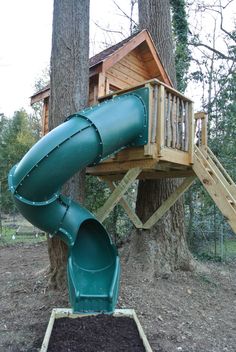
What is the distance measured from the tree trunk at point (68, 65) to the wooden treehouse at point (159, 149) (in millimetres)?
453

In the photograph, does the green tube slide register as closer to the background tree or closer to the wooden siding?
the wooden siding

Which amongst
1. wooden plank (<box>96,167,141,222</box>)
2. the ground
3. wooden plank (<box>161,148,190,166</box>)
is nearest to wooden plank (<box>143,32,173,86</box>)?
wooden plank (<box>161,148,190,166</box>)

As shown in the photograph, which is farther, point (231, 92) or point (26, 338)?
point (231, 92)

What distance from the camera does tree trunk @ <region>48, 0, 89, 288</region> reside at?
4.97 m

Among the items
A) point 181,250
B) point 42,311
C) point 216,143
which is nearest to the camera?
point 42,311

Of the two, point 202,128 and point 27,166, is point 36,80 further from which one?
point 27,166

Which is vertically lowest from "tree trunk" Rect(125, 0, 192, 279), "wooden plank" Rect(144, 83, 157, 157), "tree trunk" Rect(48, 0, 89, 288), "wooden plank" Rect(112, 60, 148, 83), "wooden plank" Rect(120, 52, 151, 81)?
"tree trunk" Rect(125, 0, 192, 279)

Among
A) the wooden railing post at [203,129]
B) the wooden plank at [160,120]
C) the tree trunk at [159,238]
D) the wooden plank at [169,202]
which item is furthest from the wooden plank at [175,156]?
the tree trunk at [159,238]

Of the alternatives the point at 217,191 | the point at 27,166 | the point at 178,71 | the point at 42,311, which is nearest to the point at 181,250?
the point at 217,191

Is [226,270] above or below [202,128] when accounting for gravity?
below

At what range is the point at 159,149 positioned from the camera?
4.50 m

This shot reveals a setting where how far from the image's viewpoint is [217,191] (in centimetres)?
483

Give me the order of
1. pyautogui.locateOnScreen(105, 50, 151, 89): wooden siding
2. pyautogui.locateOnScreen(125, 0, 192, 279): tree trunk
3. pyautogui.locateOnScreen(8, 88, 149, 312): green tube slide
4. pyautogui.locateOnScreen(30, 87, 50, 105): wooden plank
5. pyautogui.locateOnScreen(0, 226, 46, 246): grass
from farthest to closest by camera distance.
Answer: pyautogui.locateOnScreen(0, 226, 46, 246): grass
pyautogui.locateOnScreen(30, 87, 50, 105): wooden plank
pyautogui.locateOnScreen(105, 50, 151, 89): wooden siding
pyautogui.locateOnScreen(125, 0, 192, 279): tree trunk
pyautogui.locateOnScreen(8, 88, 149, 312): green tube slide

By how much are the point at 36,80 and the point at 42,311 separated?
23609 mm
